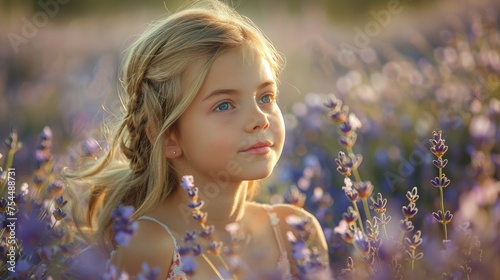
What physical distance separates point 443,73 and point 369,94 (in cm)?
42

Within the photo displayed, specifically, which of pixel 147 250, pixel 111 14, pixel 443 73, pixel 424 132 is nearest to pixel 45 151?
pixel 147 250

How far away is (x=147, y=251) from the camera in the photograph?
2547mm

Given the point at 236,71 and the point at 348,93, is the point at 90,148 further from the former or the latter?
the point at 348,93

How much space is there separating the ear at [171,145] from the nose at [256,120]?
12.2 inches

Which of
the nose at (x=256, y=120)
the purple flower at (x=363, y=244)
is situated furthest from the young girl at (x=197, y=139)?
the purple flower at (x=363, y=244)

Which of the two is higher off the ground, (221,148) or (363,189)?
(363,189)

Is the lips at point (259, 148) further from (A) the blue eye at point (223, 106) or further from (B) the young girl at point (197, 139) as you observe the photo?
(A) the blue eye at point (223, 106)

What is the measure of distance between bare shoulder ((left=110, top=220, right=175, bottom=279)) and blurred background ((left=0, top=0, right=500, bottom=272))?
52 centimetres

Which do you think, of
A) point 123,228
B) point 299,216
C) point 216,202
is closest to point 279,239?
point 299,216

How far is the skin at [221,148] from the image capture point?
2447mm

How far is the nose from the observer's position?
243 cm

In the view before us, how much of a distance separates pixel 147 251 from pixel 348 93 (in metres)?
2.20

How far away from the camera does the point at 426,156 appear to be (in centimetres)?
336

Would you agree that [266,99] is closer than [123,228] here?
No
